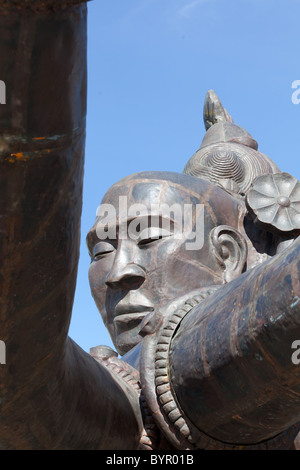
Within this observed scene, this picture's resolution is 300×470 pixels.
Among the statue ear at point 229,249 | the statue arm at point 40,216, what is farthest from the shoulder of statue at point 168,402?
the statue ear at point 229,249

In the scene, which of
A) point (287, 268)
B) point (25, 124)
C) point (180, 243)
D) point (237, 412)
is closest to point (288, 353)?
point (287, 268)

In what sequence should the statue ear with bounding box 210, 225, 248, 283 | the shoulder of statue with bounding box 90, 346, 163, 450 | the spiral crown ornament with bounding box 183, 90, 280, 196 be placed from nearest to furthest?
the shoulder of statue with bounding box 90, 346, 163, 450, the statue ear with bounding box 210, 225, 248, 283, the spiral crown ornament with bounding box 183, 90, 280, 196

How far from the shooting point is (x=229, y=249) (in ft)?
16.0

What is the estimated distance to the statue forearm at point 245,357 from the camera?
2801 mm

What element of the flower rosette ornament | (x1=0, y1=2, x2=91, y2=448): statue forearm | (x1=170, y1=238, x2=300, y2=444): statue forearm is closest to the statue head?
the flower rosette ornament

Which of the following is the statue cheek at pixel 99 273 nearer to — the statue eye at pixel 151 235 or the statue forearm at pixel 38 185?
the statue eye at pixel 151 235

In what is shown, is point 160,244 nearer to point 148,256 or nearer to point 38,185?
point 148,256

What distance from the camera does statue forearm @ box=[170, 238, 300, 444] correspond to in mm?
2801

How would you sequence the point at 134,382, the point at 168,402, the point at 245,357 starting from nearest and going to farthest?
the point at 245,357
the point at 168,402
the point at 134,382

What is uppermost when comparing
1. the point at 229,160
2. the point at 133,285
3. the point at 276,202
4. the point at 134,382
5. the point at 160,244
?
the point at 229,160

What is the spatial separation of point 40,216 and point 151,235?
2.42 meters

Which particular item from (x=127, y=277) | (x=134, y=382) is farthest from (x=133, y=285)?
(x=134, y=382)

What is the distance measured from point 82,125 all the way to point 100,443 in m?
1.70

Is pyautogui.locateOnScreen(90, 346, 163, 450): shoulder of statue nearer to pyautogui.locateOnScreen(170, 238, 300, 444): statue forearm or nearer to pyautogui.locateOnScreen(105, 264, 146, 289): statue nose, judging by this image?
pyautogui.locateOnScreen(170, 238, 300, 444): statue forearm
